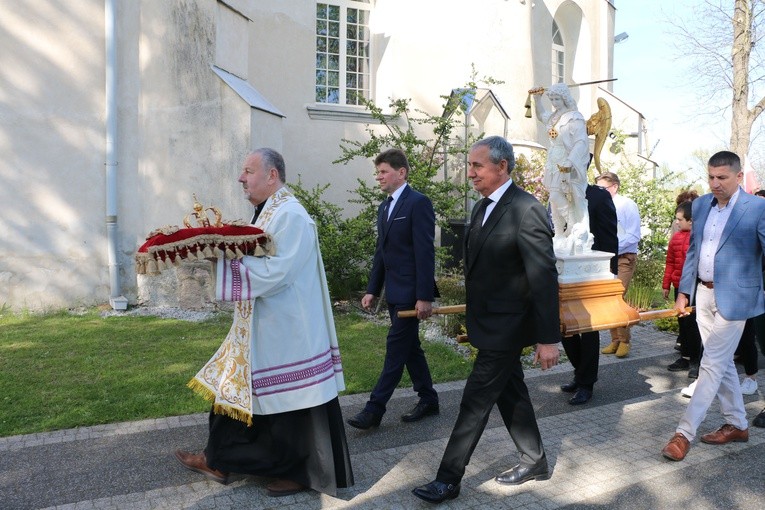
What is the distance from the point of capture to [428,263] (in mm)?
5160

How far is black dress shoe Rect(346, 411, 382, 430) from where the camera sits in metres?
5.14

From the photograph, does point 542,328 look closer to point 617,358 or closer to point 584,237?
point 584,237

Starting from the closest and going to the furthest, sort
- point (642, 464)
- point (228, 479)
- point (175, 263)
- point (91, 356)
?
point (175, 263), point (228, 479), point (642, 464), point (91, 356)

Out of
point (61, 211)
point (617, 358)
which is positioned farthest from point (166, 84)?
point (617, 358)

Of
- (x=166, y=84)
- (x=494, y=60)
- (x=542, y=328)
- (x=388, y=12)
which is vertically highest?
(x=388, y=12)

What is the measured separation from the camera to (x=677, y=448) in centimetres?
466

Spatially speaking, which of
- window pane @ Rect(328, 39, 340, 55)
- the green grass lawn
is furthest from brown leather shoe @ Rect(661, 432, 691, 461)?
window pane @ Rect(328, 39, 340, 55)

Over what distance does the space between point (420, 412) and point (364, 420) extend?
1.80ft

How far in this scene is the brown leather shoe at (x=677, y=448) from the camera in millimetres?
4637

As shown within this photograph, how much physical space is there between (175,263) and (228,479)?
1.45 meters

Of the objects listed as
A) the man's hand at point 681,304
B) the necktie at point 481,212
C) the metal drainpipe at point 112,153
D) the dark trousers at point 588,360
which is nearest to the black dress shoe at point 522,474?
the necktie at point 481,212

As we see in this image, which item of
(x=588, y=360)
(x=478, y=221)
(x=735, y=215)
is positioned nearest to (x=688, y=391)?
(x=588, y=360)

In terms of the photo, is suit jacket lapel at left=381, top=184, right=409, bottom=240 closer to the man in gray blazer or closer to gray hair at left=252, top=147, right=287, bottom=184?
gray hair at left=252, top=147, right=287, bottom=184

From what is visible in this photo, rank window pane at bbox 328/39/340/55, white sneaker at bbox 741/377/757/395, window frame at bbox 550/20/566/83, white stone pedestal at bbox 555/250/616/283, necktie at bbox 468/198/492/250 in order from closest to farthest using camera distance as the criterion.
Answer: necktie at bbox 468/198/492/250, white stone pedestal at bbox 555/250/616/283, white sneaker at bbox 741/377/757/395, window pane at bbox 328/39/340/55, window frame at bbox 550/20/566/83
